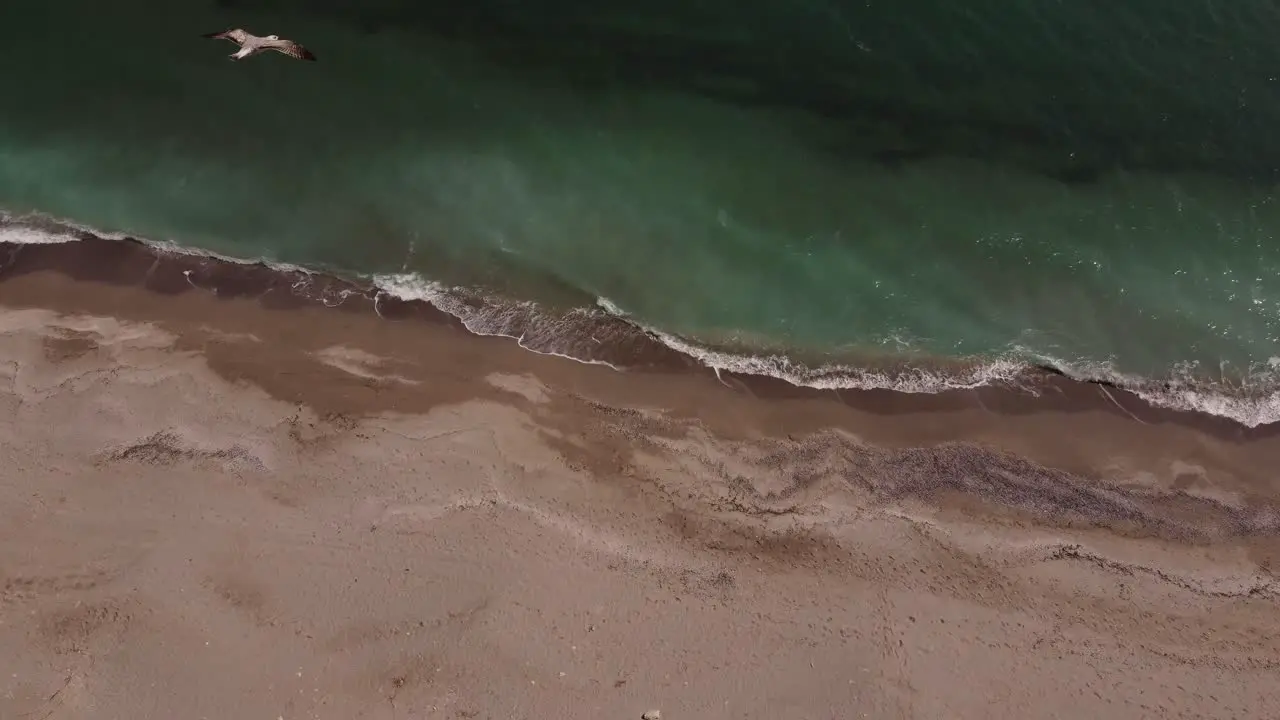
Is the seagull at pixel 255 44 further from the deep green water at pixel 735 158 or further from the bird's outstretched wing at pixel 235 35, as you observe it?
the deep green water at pixel 735 158

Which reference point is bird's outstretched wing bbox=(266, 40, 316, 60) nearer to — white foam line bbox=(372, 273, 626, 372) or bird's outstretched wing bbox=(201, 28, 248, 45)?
bird's outstretched wing bbox=(201, 28, 248, 45)

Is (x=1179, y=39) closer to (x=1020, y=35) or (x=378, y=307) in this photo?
(x=1020, y=35)

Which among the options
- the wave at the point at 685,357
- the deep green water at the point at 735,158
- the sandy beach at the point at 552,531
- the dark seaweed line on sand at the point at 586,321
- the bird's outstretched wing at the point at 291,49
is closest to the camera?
the sandy beach at the point at 552,531

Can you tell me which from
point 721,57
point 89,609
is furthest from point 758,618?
point 721,57

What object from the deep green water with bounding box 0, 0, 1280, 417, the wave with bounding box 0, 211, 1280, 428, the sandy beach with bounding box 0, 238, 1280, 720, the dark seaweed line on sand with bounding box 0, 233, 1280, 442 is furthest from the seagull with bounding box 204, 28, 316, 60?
the sandy beach with bounding box 0, 238, 1280, 720

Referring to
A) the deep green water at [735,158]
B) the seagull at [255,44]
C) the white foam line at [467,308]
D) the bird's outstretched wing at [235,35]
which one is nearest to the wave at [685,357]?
the white foam line at [467,308]

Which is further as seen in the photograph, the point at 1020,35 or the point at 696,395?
the point at 1020,35
